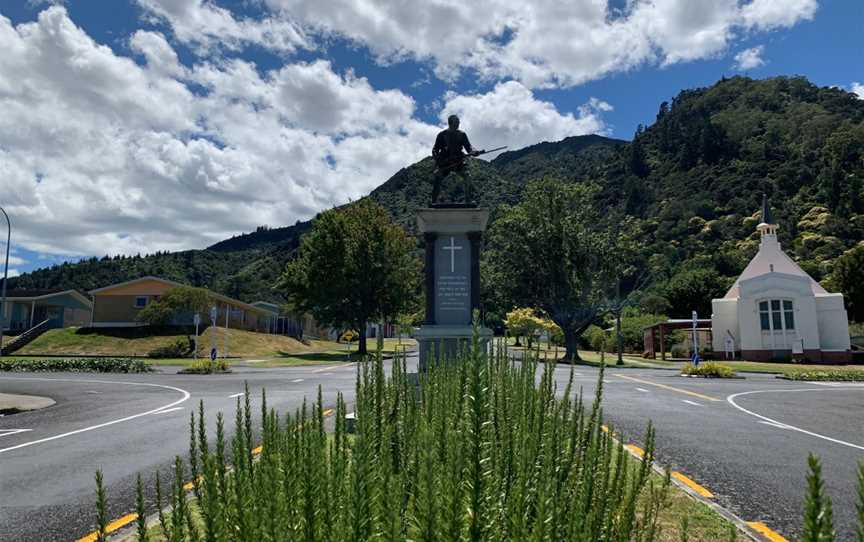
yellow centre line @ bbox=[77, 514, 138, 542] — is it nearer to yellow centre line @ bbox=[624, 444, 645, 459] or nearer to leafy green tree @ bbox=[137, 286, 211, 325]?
yellow centre line @ bbox=[624, 444, 645, 459]

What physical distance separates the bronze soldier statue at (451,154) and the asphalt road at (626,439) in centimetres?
564

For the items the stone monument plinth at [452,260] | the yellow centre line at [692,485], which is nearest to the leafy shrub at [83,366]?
the stone monument plinth at [452,260]

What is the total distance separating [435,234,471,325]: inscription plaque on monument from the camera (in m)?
11.7

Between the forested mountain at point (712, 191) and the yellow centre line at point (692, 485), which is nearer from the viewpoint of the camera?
the yellow centre line at point (692, 485)

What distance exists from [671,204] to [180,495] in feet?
398

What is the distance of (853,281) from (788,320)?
1506 centimetres

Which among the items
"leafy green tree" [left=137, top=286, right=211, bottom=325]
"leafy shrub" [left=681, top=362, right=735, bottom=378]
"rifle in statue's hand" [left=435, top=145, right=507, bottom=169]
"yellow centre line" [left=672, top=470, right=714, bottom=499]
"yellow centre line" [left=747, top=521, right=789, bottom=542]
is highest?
"rifle in statue's hand" [left=435, top=145, right=507, bottom=169]

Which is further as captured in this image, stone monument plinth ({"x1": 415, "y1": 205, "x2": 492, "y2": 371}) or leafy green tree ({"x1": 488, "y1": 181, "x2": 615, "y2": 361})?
leafy green tree ({"x1": 488, "y1": 181, "x2": 615, "y2": 361})

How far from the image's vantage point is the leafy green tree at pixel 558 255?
40.0 m

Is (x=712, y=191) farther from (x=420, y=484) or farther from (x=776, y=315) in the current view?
(x=420, y=484)

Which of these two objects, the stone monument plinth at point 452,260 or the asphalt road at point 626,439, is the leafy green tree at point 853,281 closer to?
the asphalt road at point 626,439

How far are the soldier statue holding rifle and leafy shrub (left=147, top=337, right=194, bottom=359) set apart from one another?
35592 millimetres

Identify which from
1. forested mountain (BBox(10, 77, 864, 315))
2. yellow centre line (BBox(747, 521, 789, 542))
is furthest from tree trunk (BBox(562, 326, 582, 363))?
yellow centre line (BBox(747, 521, 789, 542))

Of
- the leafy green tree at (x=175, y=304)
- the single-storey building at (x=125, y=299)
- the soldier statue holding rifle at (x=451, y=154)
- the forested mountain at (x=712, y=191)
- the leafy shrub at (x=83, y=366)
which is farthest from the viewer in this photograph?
the forested mountain at (x=712, y=191)
